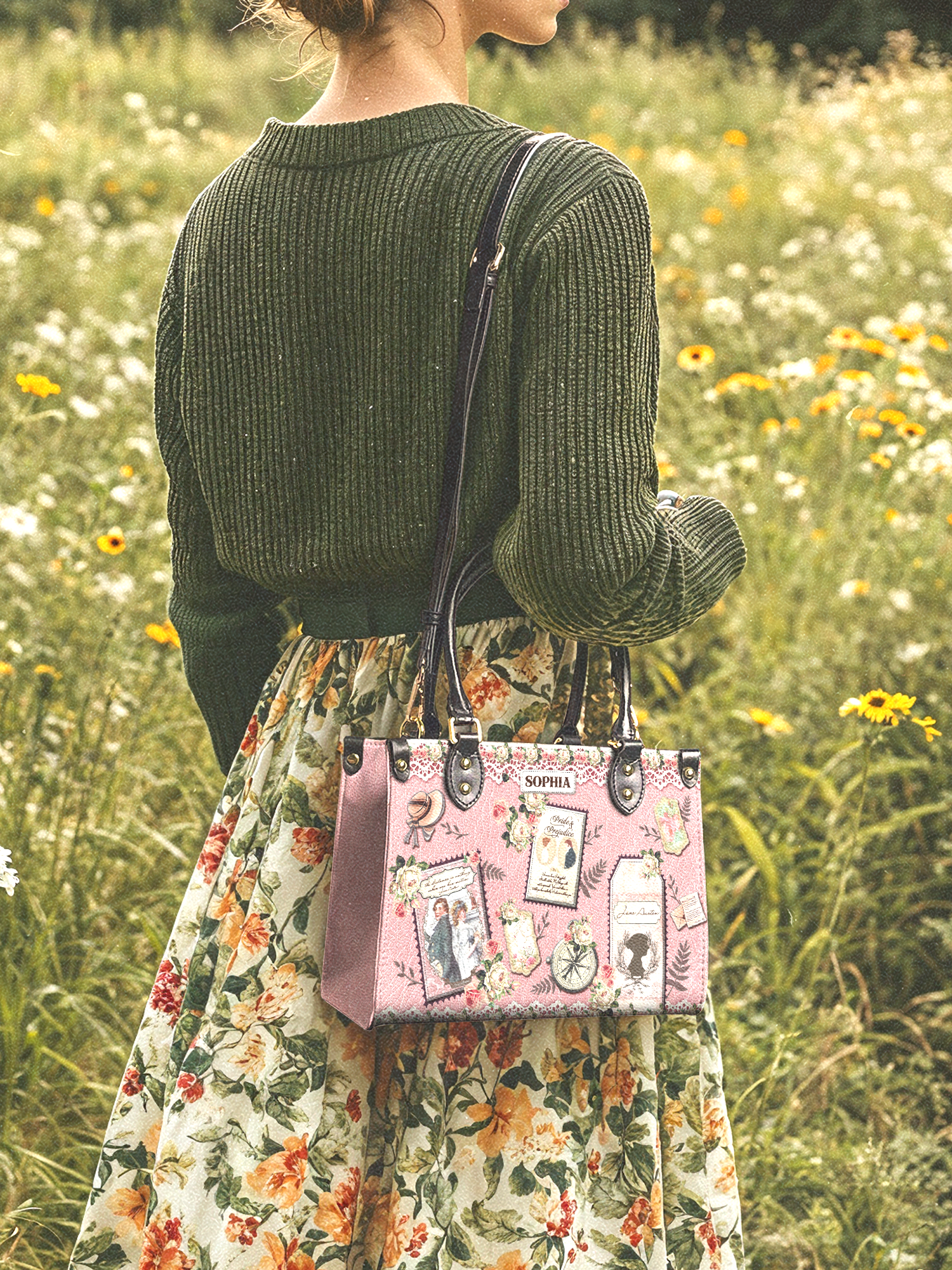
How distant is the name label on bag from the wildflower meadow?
1.26 ft

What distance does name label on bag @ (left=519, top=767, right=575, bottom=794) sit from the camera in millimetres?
1201

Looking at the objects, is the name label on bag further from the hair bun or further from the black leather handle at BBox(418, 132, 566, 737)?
the hair bun

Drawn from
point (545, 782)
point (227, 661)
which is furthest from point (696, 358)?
point (545, 782)

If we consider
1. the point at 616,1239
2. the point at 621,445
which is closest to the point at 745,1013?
the point at 616,1239

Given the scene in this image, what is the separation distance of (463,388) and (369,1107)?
65 cm

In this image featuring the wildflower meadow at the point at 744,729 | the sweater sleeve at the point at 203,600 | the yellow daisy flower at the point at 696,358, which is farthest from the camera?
the yellow daisy flower at the point at 696,358

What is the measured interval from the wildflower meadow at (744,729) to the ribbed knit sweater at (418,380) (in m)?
0.27

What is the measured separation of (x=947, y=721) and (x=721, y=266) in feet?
9.91

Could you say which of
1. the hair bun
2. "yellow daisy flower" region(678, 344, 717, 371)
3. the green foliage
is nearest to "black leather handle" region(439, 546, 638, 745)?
the hair bun

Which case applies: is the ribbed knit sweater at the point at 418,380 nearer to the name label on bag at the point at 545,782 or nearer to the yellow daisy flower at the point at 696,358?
the name label on bag at the point at 545,782

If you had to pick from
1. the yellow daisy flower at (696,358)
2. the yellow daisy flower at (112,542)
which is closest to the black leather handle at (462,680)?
the yellow daisy flower at (112,542)

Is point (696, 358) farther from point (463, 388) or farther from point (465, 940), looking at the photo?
point (465, 940)

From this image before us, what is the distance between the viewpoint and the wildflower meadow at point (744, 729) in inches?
78.0

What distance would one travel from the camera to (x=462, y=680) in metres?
1.31
